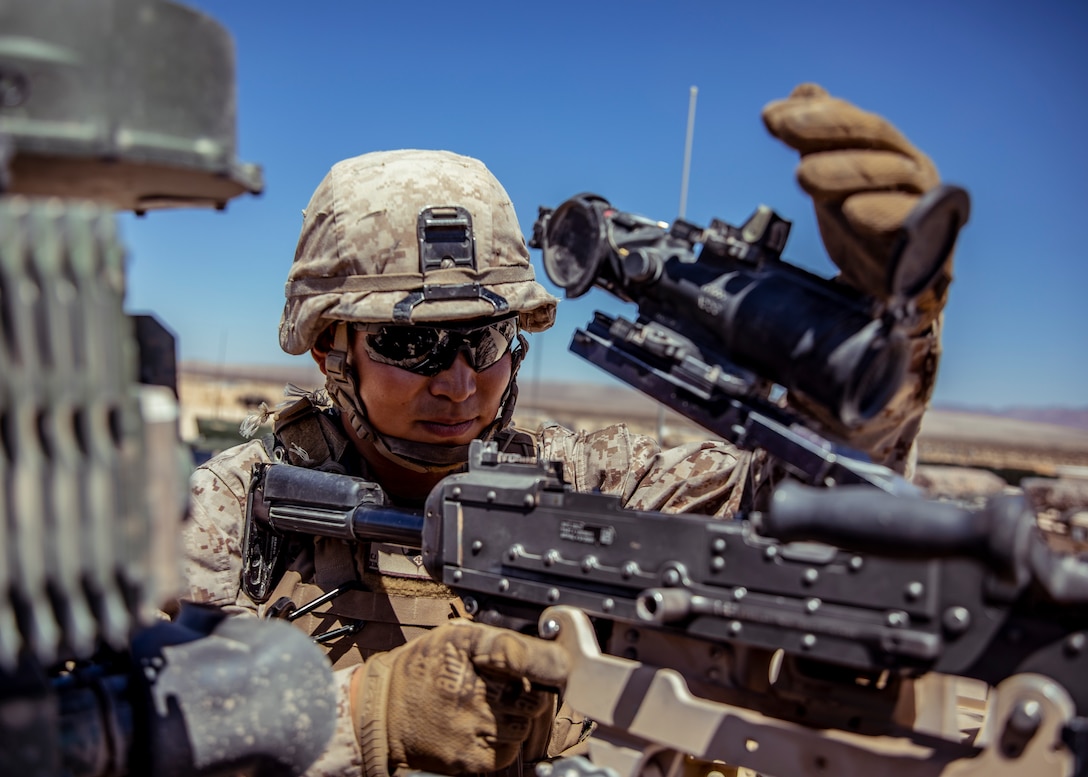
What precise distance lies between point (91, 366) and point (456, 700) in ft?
4.75

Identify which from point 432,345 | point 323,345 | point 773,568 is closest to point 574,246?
point 773,568

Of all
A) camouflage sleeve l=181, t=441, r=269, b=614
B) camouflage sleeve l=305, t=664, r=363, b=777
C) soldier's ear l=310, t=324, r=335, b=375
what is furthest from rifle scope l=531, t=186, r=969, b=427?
camouflage sleeve l=181, t=441, r=269, b=614

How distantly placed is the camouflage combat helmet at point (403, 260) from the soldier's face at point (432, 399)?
55mm

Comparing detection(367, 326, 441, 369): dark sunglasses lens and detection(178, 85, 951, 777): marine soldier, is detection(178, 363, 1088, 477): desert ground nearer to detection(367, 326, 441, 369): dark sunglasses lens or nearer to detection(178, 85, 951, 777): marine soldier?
detection(178, 85, 951, 777): marine soldier

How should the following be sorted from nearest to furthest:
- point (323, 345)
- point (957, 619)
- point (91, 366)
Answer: point (91, 366) → point (957, 619) → point (323, 345)

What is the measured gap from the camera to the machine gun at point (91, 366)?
58.1 inches

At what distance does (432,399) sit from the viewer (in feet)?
12.1

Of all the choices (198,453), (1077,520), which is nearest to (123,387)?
(198,453)

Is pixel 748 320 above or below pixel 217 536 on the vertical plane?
above

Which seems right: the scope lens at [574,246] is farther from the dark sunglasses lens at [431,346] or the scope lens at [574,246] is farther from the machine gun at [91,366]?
the dark sunglasses lens at [431,346]

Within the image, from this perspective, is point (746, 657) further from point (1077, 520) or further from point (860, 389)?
point (1077, 520)

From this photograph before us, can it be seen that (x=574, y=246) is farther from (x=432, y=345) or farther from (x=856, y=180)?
(x=432, y=345)

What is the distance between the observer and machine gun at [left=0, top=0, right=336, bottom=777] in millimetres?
1477

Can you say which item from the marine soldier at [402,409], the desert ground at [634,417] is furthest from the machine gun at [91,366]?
the desert ground at [634,417]
